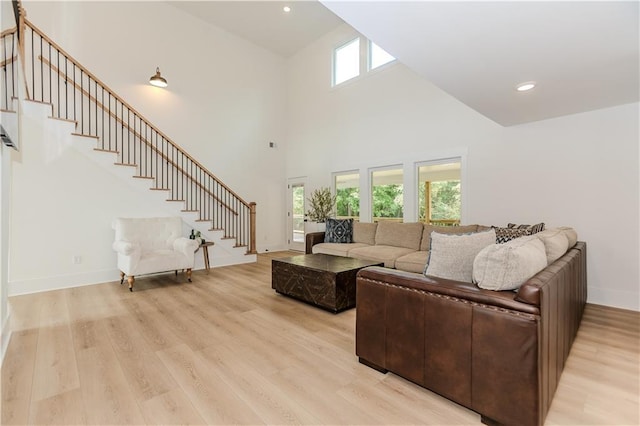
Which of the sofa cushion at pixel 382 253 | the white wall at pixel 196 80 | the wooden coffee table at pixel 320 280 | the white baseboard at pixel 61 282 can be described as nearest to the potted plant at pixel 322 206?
the white wall at pixel 196 80

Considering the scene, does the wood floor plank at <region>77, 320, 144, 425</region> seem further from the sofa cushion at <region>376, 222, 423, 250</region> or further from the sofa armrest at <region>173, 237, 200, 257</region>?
the sofa cushion at <region>376, 222, 423, 250</region>

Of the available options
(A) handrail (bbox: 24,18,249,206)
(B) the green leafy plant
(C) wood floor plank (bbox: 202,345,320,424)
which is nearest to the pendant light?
(A) handrail (bbox: 24,18,249,206)

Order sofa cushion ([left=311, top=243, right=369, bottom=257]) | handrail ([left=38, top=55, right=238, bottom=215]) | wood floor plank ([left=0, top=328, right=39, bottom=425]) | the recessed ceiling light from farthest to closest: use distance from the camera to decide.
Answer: sofa cushion ([left=311, top=243, right=369, bottom=257]) → handrail ([left=38, top=55, right=238, bottom=215]) → the recessed ceiling light → wood floor plank ([left=0, top=328, right=39, bottom=425])

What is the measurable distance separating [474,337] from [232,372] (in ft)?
5.14

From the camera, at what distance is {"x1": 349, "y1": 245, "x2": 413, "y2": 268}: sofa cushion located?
423cm

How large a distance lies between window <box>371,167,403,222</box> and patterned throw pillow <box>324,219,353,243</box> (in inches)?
34.0

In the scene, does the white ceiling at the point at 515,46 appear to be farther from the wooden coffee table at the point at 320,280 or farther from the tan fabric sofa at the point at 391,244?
the wooden coffee table at the point at 320,280

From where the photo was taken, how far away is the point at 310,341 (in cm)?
253

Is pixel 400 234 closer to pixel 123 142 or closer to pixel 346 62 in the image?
pixel 346 62

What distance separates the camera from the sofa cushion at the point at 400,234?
15.5 feet

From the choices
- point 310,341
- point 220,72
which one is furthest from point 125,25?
point 310,341

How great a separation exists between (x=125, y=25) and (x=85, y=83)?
1406mm

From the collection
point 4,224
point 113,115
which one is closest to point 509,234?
point 4,224

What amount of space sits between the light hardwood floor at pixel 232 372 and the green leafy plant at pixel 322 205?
3.40 metres
